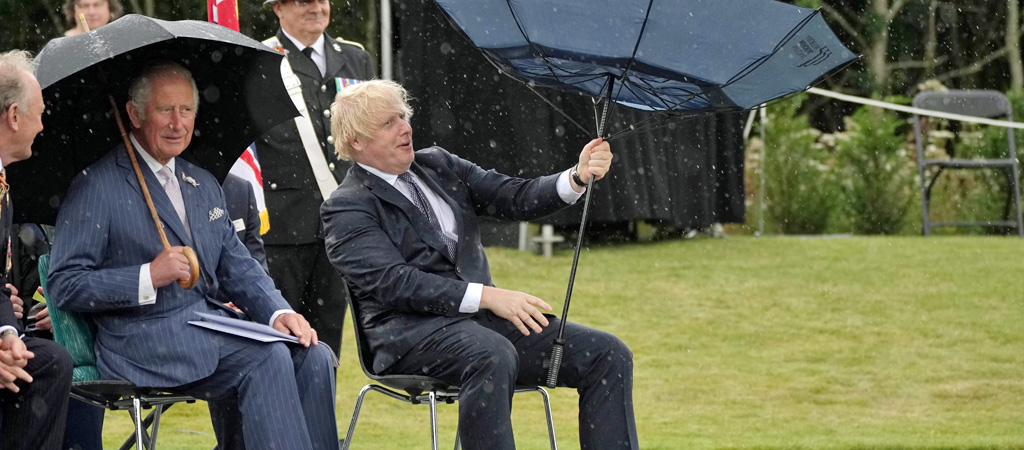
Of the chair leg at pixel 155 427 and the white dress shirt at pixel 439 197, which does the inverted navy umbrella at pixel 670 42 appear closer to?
the white dress shirt at pixel 439 197

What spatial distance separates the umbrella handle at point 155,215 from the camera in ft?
11.2

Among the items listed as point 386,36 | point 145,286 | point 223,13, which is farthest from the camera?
point 386,36

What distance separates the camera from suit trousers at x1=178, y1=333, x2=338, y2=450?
3.40m

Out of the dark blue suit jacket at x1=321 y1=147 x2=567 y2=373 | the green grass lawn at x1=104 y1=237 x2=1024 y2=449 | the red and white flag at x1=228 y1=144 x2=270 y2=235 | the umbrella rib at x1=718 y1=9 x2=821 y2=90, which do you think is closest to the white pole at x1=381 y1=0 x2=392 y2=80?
the green grass lawn at x1=104 y1=237 x2=1024 y2=449

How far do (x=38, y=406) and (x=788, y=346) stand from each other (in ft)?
17.6

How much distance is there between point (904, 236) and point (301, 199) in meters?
7.27

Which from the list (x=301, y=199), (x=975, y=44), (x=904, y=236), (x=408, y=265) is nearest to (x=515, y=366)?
(x=408, y=265)

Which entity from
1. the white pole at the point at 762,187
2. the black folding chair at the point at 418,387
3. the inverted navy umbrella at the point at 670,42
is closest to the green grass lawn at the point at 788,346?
the white pole at the point at 762,187

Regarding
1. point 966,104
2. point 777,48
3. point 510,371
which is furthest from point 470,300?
point 966,104

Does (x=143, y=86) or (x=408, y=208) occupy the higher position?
(x=143, y=86)

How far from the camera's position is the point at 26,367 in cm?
324

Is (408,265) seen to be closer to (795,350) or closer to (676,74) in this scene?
(676,74)

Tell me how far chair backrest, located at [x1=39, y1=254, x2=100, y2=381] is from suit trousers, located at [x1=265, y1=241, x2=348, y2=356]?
138cm

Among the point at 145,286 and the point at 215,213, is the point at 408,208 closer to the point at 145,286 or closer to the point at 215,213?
the point at 215,213
